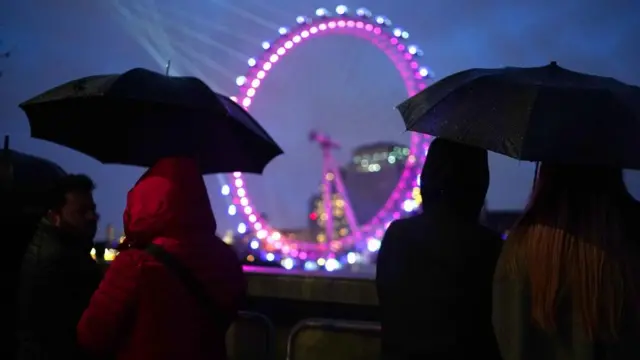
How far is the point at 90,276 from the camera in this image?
10.8ft

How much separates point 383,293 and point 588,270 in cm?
76

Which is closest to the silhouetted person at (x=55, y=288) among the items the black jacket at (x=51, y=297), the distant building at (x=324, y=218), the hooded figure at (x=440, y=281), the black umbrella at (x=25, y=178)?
the black jacket at (x=51, y=297)

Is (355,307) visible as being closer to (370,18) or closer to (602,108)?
(602,108)

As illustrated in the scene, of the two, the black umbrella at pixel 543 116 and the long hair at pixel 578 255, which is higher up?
the black umbrella at pixel 543 116

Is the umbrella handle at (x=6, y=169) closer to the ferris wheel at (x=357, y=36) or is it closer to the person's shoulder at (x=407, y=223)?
the person's shoulder at (x=407, y=223)

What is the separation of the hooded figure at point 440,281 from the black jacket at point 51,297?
151 centimetres

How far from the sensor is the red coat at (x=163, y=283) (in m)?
2.50

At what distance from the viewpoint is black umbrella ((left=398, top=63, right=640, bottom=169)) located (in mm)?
2334

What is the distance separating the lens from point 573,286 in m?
2.08

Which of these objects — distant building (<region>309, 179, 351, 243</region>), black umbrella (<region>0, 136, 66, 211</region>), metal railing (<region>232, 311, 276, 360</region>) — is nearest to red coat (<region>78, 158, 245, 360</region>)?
metal railing (<region>232, 311, 276, 360</region>)

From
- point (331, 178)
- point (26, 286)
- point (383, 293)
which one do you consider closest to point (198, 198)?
point (383, 293)

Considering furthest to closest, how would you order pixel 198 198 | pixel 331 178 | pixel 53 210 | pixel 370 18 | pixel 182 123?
1. pixel 331 178
2. pixel 370 18
3. pixel 182 123
4. pixel 53 210
5. pixel 198 198

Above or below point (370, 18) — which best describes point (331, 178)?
below

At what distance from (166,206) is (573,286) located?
145cm
